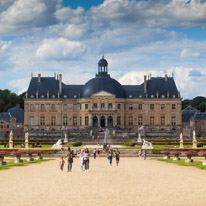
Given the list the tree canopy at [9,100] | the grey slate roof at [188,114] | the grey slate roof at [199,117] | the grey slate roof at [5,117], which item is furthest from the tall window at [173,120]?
the tree canopy at [9,100]

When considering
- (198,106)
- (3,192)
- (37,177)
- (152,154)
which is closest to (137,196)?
(3,192)

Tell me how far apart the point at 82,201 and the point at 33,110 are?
→ 286 feet

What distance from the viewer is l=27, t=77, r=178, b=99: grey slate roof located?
337 feet

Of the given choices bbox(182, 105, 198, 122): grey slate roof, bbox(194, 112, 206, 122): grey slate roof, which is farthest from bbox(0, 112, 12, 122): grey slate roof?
bbox(194, 112, 206, 122): grey slate roof

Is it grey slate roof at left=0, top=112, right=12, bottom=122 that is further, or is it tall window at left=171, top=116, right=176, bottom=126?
grey slate roof at left=0, top=112, right=12, bottom=122

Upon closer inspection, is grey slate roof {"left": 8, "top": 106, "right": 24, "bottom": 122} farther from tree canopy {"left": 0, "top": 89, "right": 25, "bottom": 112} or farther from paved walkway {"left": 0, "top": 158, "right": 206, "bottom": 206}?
paved walkway {"left": 0, "top": 158, "right": 206, "bottom": 206}

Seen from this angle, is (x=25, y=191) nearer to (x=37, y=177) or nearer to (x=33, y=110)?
(x=37, y=177)

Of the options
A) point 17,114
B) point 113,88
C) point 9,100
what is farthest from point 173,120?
point 9,100

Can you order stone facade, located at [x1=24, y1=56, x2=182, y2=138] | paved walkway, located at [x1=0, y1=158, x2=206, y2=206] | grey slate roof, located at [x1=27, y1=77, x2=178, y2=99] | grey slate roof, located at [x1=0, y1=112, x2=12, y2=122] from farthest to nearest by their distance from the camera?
grey slate roof, located at [x1=0, y1=112, x2=12, y2=122] → grey slate roof, located at [x1=27, y1=77, x2=178, y2=99] → stone facade, located at [x1=24, y1=56, x2=182, y2=138] → paved walkway, located at [x1=0, y1=158, x2=206, y2=206]

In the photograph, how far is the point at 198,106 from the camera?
470 feet

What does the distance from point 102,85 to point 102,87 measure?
0.57 meters

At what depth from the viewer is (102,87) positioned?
101m

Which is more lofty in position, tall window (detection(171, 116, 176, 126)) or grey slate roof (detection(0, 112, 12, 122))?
grey slate roof (detection(0, 112, 12, 122))

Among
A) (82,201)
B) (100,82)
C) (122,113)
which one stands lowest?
(82,201)
